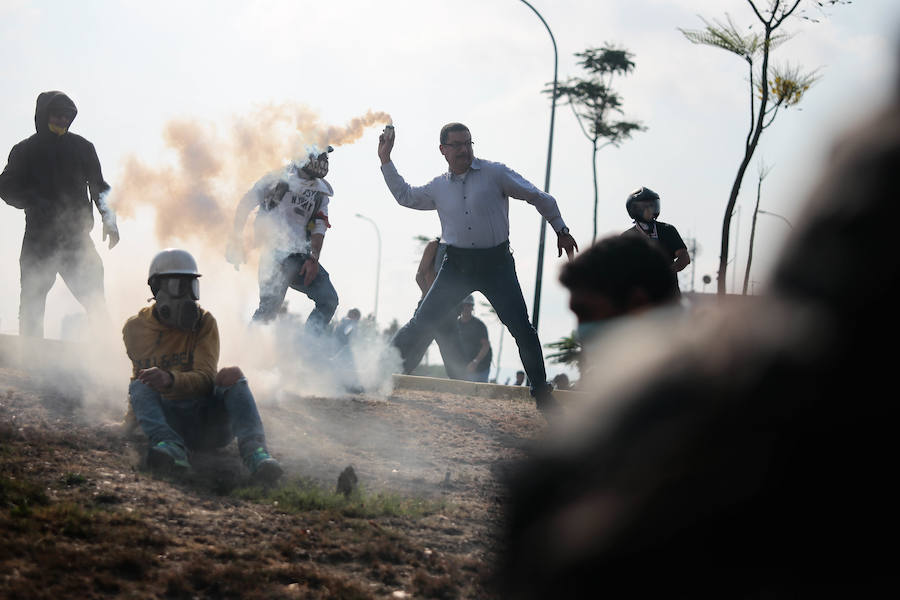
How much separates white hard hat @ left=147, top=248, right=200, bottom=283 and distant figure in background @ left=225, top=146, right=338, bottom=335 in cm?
279

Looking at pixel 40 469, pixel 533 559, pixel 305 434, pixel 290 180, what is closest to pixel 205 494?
pixel 40 469

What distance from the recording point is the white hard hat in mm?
5855

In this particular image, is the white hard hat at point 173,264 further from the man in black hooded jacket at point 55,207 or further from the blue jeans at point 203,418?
the man in black hooded jacket at point 55,207

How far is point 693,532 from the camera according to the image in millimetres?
1056

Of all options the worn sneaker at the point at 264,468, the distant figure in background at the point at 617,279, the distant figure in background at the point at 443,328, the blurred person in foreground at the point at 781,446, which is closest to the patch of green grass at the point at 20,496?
the worn sneaker at the point at 264,468

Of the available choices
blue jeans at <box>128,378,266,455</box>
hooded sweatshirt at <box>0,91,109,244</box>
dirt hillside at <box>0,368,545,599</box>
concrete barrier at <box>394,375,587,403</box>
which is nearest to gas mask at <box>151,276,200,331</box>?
blue jeans at <box>128,378,266,455</box>

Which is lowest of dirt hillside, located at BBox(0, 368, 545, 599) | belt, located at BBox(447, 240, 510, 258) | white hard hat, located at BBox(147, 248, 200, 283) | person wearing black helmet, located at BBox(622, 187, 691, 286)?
dirt hillside, located at BBox(0, 368, 545, 599)

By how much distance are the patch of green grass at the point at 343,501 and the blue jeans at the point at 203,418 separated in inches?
18.8

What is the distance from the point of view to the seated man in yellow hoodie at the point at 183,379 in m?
5.31

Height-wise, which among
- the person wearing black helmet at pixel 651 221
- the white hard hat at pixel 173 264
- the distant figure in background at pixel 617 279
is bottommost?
the distant figure in background at pixel 617 279

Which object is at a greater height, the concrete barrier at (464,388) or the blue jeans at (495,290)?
the blue jeans at (495,290)

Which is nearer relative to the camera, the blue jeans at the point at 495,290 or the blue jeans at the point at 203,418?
the blue jeans at the point at 203,418

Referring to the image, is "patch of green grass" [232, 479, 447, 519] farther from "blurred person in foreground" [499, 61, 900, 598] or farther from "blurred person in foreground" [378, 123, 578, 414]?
"blurred person in foreground" [499, 61, 900, 598]

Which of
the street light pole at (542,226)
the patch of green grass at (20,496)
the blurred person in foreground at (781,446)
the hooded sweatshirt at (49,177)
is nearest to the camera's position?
the blurred person in foreground at (781,446)
